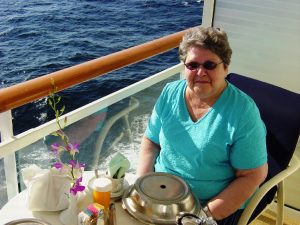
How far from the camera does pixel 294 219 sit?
94.7 inches

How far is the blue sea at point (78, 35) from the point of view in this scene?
15328 mm

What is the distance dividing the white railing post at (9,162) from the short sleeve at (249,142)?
850 millimetres

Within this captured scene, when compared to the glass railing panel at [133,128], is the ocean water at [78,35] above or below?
below

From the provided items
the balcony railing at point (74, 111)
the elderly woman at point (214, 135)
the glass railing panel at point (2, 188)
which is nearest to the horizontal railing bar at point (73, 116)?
the balcony railing at point (74, 111)

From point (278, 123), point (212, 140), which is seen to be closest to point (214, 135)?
point (212, 140)

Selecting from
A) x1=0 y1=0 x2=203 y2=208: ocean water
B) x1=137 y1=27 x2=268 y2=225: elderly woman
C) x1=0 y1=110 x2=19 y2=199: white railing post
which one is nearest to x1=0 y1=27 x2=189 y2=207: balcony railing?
x1=0 y1=110 x2=19 y2=199: white railing post

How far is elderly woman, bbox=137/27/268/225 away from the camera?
1.50m

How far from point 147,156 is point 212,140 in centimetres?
32

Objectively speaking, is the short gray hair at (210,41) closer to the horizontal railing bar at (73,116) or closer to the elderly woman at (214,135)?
the elderly woman at (214,135)

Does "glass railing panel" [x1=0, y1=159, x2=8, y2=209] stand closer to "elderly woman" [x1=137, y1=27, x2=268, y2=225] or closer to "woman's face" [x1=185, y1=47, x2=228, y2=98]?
"elderly woman" [x1=137, y1=27, x2=268, y2=225]

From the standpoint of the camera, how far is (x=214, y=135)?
4.99 feet

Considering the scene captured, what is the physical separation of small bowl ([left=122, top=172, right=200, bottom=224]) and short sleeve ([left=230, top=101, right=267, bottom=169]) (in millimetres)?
319

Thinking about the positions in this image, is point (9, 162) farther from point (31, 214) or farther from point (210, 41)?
point (210, 41)

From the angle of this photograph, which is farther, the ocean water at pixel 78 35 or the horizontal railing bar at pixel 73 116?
the ocean water at pixel 78 35
